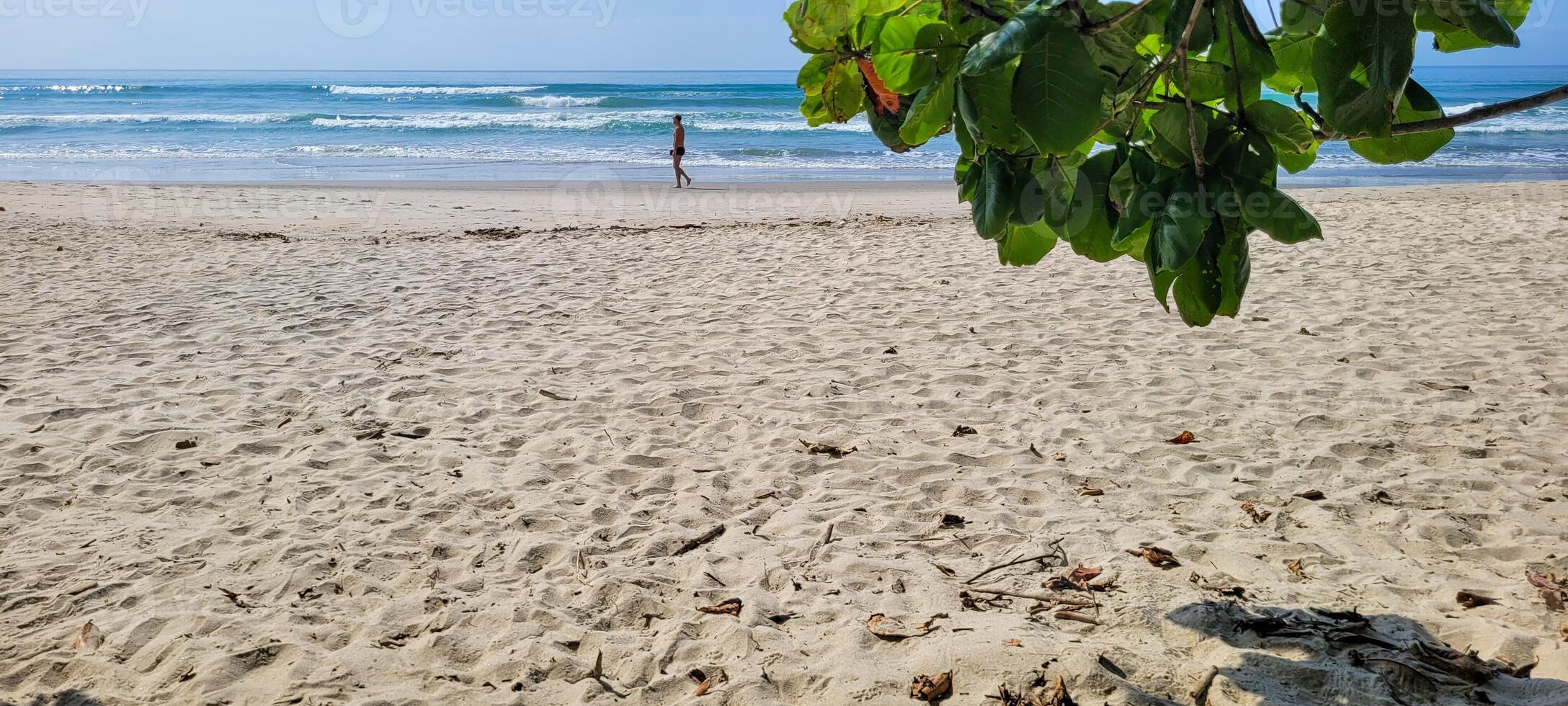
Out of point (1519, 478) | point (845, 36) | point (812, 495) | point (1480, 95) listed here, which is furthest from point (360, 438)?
point (1480, 95)

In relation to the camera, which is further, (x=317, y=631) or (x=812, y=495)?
(x=812, y=495)

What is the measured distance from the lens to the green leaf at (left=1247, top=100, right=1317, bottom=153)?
1.35 metres

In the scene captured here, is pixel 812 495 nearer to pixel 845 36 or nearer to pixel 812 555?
pixel 812 555

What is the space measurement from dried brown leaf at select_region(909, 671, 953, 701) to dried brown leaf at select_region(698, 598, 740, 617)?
0.61 metres

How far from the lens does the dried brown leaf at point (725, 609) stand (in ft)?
9.39

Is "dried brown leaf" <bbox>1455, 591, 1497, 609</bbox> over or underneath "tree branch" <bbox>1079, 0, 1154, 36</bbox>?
underneath

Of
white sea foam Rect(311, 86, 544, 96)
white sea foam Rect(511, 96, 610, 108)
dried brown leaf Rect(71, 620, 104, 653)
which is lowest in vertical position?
dried brown leaf Rect(71, 620, 104, 653)

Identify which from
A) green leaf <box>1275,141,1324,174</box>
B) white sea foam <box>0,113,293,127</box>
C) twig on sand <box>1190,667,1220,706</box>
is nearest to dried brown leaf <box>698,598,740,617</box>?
twig on sand <box>1190,667,1220,706</box>

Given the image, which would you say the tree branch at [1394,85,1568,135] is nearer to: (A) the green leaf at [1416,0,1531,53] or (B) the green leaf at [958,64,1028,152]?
(A) the green leaf at [1416,0,1531,53]

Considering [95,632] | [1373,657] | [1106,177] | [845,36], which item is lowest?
[95,632]

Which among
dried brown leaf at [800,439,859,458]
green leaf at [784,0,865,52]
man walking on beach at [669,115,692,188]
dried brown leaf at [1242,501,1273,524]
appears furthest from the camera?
Result: man walking on beach at [669,115,692,188]

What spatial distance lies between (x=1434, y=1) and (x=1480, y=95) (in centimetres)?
5350

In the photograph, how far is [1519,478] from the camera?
369 centimetres

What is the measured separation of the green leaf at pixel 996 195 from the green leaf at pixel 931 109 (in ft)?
0.35
